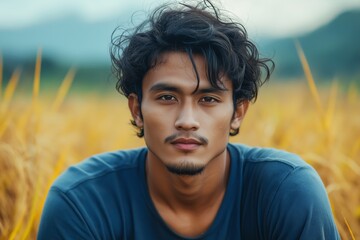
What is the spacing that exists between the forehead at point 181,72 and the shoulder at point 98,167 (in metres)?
0.39

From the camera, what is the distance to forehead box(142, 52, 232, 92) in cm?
257

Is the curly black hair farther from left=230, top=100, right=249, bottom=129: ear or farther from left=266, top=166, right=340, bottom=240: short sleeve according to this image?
left=266, top=166, right=340, bottom=240: short sleeve

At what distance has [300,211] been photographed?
243cm

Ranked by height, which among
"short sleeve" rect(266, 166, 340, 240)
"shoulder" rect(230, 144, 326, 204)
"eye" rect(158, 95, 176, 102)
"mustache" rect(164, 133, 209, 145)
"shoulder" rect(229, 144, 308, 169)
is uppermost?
"eye" rect(158, 95, 176, 102)

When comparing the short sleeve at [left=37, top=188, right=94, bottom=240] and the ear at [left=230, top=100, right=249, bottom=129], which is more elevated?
the ear at [left=230, top=100, right=249, bottom=129]

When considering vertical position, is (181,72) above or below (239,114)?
above

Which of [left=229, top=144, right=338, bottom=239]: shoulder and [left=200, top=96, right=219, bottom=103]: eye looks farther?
[left=200, top=96, right=219, bottom=103]: eye

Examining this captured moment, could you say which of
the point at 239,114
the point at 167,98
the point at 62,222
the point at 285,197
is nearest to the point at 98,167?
the point at 62,222

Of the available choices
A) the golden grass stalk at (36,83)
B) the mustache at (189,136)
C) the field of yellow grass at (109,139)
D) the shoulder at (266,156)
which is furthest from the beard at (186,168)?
the golden grass stalk at (36,83)

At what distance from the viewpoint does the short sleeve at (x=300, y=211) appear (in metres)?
2.40

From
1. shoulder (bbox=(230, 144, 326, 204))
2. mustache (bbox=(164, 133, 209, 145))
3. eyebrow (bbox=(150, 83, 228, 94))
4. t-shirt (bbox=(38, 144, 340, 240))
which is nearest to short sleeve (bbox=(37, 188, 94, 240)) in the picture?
t-shirt (bbox=(38, 144, 340, 240))

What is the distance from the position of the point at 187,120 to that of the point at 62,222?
2.34 feet

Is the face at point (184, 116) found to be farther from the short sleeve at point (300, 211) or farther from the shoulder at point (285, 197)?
the short sleeve at point (300, 211)

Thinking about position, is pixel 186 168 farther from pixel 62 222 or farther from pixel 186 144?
pixel 62 222
